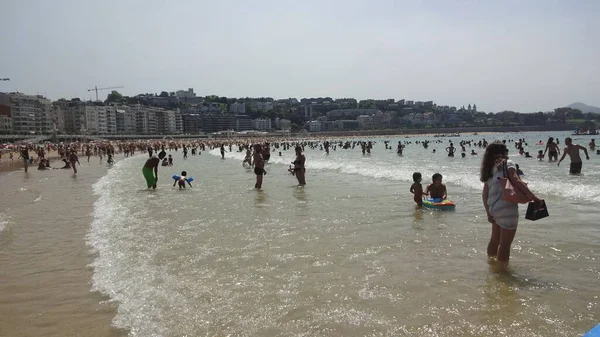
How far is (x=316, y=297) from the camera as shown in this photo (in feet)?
13.6

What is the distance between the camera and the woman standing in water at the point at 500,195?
4590 millimetres

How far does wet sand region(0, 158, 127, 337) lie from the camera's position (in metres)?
3.75

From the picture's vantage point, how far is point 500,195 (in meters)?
4.66

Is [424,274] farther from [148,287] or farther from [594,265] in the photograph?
[148,287]

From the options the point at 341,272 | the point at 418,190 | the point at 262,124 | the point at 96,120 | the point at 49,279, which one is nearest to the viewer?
the point at 341,272

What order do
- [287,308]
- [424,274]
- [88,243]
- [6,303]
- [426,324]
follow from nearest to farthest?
[426,324], [287,308], [6,303], [424,274], [88,243]

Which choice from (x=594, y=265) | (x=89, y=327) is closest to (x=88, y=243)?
(x=89, y=327)

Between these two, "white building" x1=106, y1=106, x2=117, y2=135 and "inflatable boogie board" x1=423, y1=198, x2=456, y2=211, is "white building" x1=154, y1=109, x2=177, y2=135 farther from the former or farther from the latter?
"inflatable boogie board" x1=423, y1=198, x2=456, y2=211

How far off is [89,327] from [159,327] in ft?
1.86

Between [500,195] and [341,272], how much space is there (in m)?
1.81

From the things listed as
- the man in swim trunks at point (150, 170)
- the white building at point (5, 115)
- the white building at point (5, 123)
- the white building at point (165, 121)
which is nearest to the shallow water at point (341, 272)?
the man in swim trunks at point (150, 170)

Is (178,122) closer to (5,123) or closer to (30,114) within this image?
(30,114)

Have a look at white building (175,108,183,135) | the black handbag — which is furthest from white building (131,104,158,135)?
the black handbag

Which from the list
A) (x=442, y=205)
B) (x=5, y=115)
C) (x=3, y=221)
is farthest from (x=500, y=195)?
(x=5, y=115)
